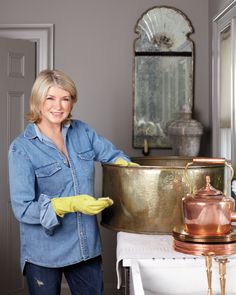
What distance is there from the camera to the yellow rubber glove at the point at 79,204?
242cm

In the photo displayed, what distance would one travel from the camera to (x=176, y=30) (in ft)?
15.4

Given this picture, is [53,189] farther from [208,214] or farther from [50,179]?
[208,214]

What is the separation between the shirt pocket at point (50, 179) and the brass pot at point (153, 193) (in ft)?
0.79

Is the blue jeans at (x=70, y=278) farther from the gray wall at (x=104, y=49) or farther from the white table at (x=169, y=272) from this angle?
the gray wall at (x=104, y=49)

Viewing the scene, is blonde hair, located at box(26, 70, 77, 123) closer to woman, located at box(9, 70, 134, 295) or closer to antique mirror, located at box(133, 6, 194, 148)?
woman, located at box(9, 70, 134, 295)

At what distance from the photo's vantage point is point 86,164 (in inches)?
106

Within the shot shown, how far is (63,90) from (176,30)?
2305mm

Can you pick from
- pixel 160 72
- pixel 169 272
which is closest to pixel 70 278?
pixel 169 272

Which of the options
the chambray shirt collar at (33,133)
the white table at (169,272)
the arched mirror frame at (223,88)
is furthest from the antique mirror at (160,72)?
the white table at (169,272)

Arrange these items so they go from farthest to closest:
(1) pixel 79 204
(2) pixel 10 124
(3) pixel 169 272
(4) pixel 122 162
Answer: (2) pixel 10 124, (4) pixel 122 162, (1) pixel 79 204, (3) pixel 169 272

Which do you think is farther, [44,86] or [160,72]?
[160,72]

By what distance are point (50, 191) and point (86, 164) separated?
0.20 m

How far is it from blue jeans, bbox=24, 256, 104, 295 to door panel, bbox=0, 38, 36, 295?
1.95m

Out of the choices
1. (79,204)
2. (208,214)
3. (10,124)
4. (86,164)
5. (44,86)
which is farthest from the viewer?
(10,124)
